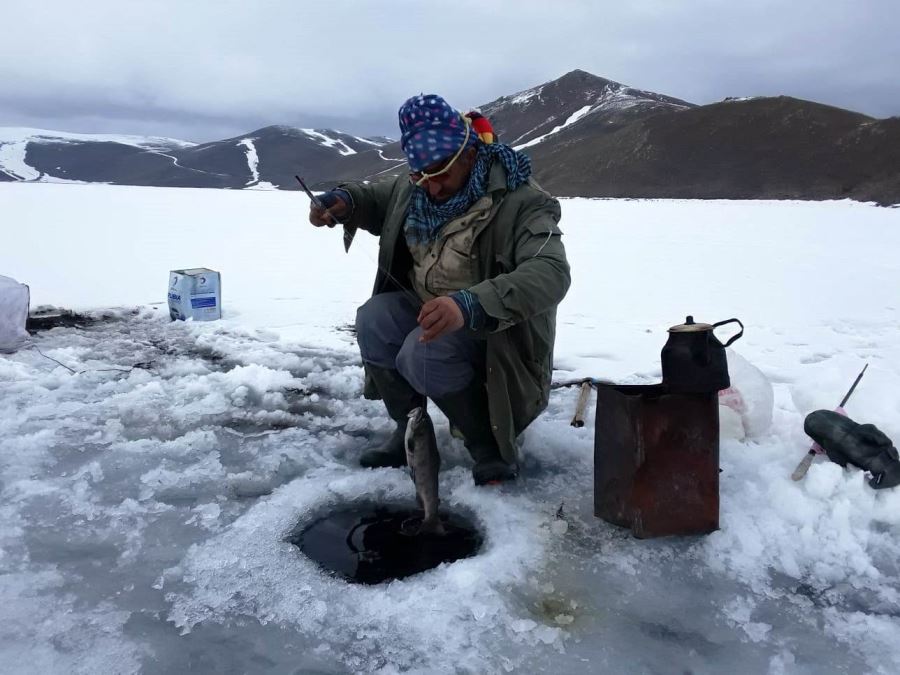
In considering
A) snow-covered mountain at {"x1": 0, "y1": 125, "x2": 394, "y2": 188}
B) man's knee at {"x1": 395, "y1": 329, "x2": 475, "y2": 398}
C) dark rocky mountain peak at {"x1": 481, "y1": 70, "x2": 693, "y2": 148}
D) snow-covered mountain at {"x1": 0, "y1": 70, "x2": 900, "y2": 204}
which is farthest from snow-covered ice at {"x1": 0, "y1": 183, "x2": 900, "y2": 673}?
snow-covered mountain at {"x1": 0, "y1": 125, "x2": 394, "y2": 188}

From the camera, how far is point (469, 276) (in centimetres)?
261

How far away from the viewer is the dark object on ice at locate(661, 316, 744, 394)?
7.05 ft

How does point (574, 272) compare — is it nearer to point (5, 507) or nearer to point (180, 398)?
point (180, 398)

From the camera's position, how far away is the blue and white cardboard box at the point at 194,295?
5207 mm

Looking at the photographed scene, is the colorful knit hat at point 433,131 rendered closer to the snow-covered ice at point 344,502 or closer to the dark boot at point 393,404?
the dark boot at point 393,404

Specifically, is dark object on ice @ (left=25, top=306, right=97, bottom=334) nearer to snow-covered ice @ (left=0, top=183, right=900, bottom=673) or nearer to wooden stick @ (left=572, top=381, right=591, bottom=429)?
snow-covered ice @ (left=0, top=183, right=900, bottom=673)

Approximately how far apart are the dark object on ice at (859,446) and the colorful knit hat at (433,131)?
1.80m

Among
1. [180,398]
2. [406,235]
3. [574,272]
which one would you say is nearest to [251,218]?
[574,272]

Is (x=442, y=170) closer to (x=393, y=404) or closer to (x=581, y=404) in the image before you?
(x=393, y=404)

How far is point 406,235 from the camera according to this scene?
9.02ft

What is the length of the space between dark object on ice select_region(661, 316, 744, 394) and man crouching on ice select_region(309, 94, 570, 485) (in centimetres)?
44

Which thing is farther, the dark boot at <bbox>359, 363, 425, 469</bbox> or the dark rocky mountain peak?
the dark rocky mountain peak

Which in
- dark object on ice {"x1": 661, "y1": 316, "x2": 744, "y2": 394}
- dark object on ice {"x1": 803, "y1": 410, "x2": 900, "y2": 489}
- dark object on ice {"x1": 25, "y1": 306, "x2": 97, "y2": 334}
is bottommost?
dark object on ice {"x1": 25, "y1": 306, "x2": 97, "y2": 334}

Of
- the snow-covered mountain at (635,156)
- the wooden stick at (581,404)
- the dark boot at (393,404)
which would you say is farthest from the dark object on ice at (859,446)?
the snow-covered mountain at (635,156)
